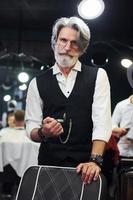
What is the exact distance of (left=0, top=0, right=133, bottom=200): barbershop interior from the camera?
64.5 inches

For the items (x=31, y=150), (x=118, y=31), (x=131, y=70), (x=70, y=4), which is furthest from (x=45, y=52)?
(x=131, y=70)

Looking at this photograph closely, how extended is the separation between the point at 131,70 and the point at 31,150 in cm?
169

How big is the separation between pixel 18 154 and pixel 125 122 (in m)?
1.43

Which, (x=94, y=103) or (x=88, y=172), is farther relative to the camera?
(x=94, y=103)

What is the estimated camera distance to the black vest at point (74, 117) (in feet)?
6.05

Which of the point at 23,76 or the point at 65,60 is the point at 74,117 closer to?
the point at 65,60

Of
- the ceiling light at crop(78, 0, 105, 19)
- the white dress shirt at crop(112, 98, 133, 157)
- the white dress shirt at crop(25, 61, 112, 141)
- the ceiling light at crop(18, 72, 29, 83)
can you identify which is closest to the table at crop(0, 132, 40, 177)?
the white dress shirt at crop(112, 98, 133, 157)

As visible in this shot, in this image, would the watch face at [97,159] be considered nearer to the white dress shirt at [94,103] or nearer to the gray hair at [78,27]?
the white dress shirt at [94,103]

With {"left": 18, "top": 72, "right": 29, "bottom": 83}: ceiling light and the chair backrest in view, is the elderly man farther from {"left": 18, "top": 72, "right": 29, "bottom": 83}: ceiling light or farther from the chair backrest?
{"left": 18, "top": 72, "right": 29, "bottom": 83}: ceiling light

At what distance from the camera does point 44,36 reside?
809 cm

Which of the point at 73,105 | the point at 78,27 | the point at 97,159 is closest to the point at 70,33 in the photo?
the point at 78,27

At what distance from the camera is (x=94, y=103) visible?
6.03ft

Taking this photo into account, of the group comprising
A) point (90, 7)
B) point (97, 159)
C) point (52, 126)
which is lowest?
point (97, 159)

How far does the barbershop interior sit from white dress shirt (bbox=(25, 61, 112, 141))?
90 millimetres
